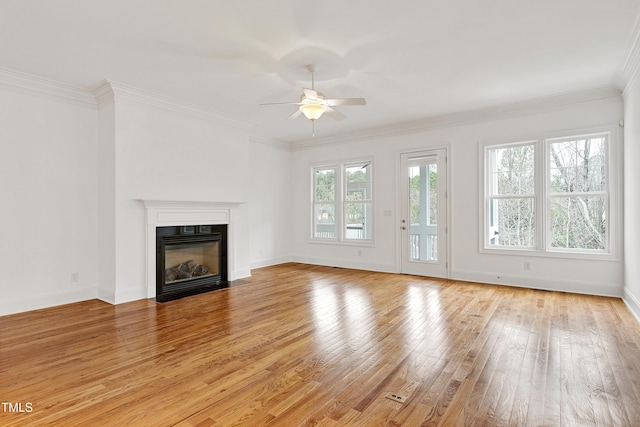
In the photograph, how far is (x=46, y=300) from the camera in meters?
4.32

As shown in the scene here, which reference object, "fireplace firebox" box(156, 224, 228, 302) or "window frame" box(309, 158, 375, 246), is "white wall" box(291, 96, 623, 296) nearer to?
"window frame" box(309, 158, 375, 246)

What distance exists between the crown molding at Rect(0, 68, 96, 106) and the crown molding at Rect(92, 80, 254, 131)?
143 mm

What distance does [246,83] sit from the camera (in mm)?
4395

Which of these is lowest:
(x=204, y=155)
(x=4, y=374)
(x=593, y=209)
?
(x=4, y=374)

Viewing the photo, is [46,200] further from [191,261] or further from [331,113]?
[331,113]

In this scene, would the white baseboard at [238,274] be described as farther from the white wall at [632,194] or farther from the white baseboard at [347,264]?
the white wall at [632,194]

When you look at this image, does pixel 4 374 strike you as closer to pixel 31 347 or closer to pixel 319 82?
pixel 31 347

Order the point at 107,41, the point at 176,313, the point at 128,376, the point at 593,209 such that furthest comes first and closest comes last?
the point at 593,209 → the point at 176,313 → the point at 107,41 → the point at 128,376

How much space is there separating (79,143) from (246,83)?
7.92 feet

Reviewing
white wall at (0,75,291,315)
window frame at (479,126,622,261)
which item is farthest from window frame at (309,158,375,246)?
white wall at (0,75,291,315)

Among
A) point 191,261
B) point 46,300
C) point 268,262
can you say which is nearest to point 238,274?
point 191,261

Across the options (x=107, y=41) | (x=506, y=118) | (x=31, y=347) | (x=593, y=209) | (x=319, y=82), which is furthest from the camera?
(x=506, y=118)

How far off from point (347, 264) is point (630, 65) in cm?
523

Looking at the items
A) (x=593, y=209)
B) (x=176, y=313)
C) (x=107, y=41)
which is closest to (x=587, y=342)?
(x=593, y=209)
